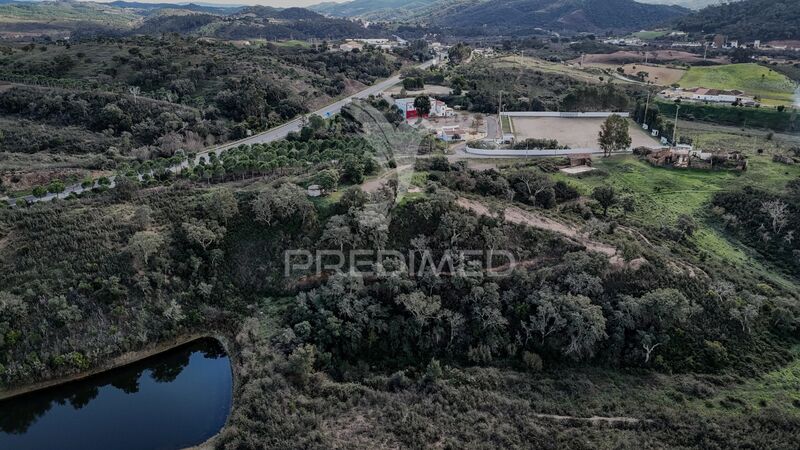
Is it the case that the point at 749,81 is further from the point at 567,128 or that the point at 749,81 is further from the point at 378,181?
the point at 378,181

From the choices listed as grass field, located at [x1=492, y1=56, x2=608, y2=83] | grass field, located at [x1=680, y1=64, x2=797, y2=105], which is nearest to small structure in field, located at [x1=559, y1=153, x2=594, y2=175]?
grass field, located at [x1=680, y1=64, x2=797, y2=105]

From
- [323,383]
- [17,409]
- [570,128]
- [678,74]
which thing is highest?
[678,74]

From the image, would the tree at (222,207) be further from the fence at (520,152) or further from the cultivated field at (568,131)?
the cultivated field at (568,131)

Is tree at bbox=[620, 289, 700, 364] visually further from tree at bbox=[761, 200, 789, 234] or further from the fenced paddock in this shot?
the fenced paddock

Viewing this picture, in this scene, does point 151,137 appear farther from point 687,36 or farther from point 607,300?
point 687,36

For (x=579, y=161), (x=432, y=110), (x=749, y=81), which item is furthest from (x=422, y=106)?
(x=749, y=81)

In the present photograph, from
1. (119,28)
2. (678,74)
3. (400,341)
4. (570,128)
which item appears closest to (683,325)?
(400,341)
